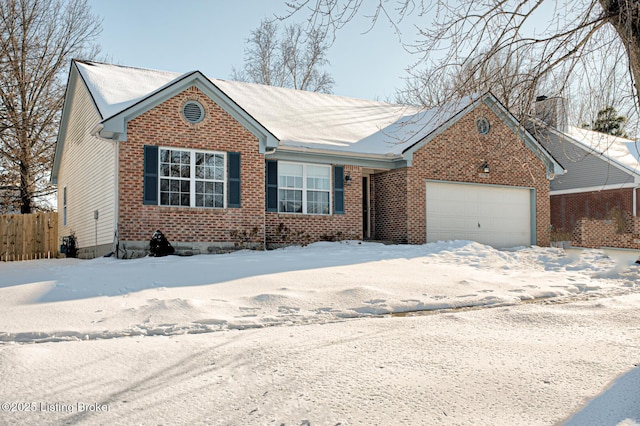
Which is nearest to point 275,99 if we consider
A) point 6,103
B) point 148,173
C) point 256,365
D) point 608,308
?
A: point 148,173

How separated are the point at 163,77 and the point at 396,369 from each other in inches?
610

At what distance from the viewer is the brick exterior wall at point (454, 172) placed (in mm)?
17328

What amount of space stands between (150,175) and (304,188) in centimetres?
448

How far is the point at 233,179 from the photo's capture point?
1452cm

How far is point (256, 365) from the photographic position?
4.79 metres

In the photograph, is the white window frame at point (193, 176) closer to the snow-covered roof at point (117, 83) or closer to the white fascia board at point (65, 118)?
the snow-covered roof at point (117, 83)

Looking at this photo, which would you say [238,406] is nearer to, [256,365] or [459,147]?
[256,365]

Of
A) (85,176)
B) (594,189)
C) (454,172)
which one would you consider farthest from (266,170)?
(594,189)

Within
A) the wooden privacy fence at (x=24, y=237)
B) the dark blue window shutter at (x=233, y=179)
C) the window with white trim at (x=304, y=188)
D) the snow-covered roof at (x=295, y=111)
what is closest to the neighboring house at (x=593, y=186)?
the snow-covered roof at (x=295, y=111)

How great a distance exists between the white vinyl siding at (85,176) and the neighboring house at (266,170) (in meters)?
0.07

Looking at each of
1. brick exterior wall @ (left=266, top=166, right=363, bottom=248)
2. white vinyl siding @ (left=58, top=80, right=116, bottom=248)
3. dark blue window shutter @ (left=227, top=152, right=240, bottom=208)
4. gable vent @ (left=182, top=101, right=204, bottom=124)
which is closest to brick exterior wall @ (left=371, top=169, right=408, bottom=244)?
brick exterior wall @ (left=266, top=166, right=363, bottom=248)

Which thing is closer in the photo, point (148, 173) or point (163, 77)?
point (148, 173)

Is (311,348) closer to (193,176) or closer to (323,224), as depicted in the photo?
(193,176)

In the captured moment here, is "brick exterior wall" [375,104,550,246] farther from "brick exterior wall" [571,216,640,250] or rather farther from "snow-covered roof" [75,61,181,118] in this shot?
"snow-covered roof" [75,61,181,118]
